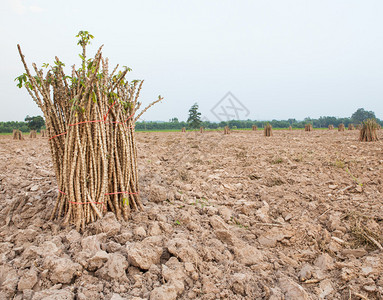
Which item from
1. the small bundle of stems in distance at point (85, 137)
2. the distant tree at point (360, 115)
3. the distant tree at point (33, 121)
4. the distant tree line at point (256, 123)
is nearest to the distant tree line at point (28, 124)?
the distant tree at point (33, 121)

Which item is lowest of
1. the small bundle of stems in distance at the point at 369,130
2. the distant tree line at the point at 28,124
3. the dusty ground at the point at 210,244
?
the dusty ground at the point at 210,244

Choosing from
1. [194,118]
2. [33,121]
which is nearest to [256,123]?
[194,118]

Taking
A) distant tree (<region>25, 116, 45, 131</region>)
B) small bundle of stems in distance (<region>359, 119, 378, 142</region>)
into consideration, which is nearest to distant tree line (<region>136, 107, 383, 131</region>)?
distant tree (<region>25, 116, 45, 131</region>)

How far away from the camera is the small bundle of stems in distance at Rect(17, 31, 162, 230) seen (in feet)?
8.64

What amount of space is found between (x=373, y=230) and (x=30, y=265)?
3394mm

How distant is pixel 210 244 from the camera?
248 centimetres

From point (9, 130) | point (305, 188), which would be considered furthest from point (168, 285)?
point (9, 130)

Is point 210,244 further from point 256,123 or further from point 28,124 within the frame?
point 256,123

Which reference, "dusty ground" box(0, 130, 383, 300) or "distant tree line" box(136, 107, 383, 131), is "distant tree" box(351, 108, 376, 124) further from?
"dusty ground" box(0, 130, 383, 300)

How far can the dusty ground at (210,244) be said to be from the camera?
6.36 feet

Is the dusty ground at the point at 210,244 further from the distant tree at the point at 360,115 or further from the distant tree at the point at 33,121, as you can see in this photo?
the distant tree at the point at 360,115

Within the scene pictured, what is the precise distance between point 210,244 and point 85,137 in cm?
171

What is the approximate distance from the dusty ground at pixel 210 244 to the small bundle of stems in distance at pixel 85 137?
0.27 meters

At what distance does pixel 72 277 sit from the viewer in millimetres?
1972
